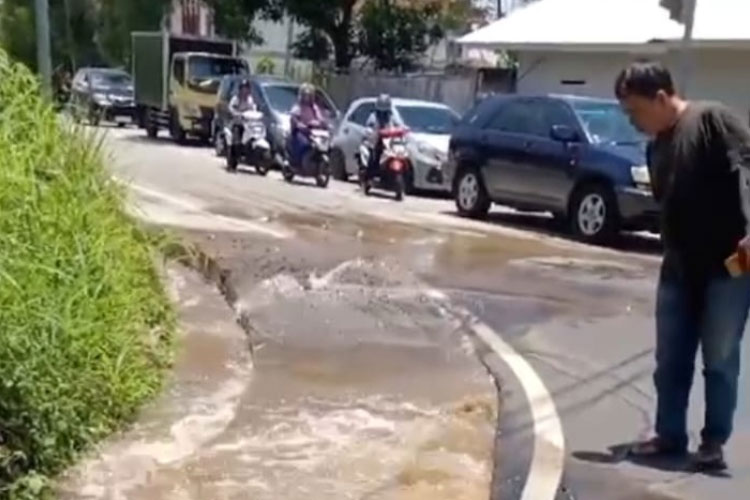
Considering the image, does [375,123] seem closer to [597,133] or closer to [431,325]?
[597,133]

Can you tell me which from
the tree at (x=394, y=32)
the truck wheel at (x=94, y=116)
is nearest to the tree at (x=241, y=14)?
the tree at (x=394, y=32)

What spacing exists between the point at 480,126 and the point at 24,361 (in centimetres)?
1454

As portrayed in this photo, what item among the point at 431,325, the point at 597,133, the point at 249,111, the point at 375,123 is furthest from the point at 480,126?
the point at 431,325

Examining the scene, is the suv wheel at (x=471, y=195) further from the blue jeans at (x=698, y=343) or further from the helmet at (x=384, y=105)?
the blue jeans at (x=698, y=343)

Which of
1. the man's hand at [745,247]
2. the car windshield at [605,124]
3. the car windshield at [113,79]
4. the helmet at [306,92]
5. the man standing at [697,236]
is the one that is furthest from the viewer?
the car windshield at [113,79]

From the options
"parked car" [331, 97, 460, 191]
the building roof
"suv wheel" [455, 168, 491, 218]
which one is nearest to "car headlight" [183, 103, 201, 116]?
the building roof

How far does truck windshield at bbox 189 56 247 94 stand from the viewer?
116ft

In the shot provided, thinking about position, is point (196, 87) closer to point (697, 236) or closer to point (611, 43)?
point (611, 43)

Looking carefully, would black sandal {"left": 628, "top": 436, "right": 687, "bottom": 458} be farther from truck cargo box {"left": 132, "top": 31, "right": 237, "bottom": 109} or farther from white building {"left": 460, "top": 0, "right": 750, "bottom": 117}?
truck cargo box {"left": 132, "top": 31, "right": 237, "bottom": 109}

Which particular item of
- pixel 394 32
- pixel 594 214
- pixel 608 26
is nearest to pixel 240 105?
pixel 608 26

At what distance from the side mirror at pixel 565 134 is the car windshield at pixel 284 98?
936 centimetres

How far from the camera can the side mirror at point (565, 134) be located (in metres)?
18.6

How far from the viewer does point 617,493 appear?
21.7 ft

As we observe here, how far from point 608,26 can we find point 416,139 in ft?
22.0
